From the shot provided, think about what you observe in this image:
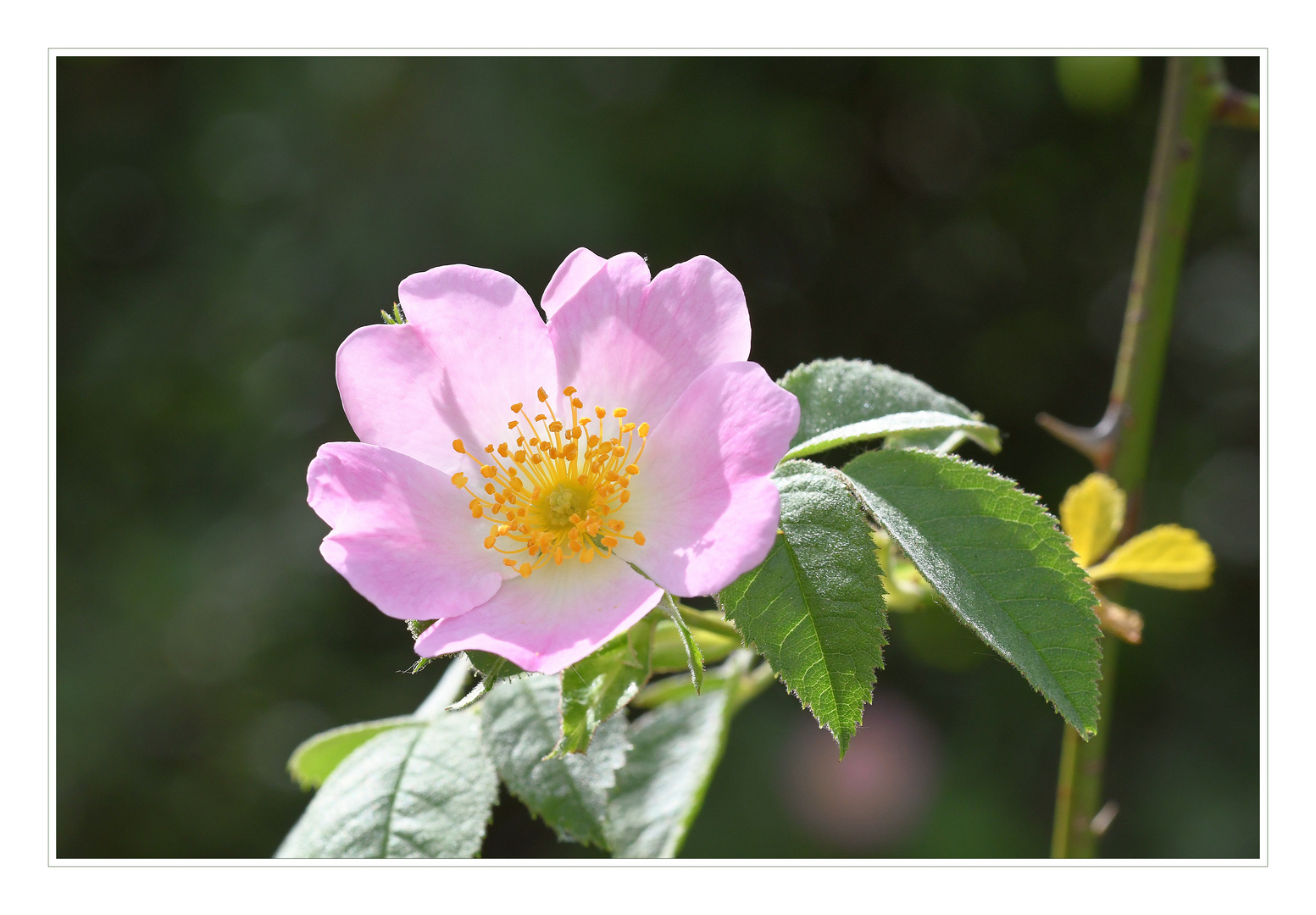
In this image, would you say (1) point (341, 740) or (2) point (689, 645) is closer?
(2) point (689, 645)

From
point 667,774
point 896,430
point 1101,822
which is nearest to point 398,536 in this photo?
point 896,430

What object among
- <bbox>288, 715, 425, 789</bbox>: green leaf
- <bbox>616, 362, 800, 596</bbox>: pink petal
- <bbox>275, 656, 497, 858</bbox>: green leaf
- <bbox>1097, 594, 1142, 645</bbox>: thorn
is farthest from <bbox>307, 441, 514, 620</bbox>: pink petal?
<bbox>1097, 594, 1142, 645</bbox>: thorn

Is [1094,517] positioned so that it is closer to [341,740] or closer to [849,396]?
[849,396]

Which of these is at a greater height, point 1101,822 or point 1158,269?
point 1158,269

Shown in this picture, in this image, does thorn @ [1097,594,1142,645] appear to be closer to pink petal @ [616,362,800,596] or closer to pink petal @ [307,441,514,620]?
pink petal @ [616,362,800,596]

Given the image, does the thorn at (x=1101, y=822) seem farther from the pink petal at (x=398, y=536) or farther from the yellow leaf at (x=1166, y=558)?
the pink petal at (x=398, y=536)

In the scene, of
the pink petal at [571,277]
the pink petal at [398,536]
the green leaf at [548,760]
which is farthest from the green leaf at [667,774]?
the pink petal at [571,277]

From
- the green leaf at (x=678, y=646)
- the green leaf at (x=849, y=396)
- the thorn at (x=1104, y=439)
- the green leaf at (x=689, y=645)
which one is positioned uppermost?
the green leaf at (x=849, y=396)
